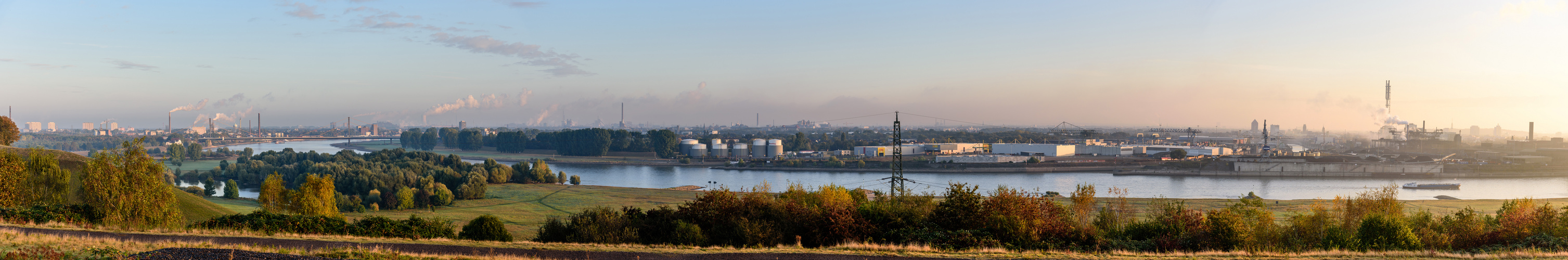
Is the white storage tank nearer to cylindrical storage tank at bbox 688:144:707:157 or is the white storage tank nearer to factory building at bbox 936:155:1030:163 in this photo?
cylindrical storage tank at bbox 688:144:707:157

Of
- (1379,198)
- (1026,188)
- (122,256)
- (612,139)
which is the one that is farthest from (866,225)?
(612,139)

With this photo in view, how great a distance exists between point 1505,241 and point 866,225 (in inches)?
334

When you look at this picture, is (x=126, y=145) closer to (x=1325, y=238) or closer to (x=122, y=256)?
(x=122, y=256)

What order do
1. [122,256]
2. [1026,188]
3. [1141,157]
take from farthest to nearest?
[1141,157]
[1026,188]
[122,256]

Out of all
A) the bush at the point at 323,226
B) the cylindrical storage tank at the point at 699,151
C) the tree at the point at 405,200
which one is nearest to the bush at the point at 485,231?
the bush at the point at 323,226

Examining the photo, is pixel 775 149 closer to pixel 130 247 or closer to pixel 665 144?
pixel 665 144

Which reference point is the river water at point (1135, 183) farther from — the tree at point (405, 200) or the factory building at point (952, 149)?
the tree at point (405, 200)

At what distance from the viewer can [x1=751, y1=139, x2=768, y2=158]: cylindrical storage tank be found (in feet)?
207

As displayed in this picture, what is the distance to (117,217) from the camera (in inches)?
402

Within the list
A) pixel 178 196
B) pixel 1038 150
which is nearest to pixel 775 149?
pixel 1038 150

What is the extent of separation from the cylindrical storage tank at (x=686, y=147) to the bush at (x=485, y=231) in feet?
171

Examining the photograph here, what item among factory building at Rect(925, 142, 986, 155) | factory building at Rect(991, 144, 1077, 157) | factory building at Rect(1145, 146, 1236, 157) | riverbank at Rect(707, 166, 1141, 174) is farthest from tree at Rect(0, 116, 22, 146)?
factory building at Rect(1145, 146, 1236, 157)

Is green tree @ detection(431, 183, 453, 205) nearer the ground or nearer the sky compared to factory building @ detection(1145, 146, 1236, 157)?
nearer the ground

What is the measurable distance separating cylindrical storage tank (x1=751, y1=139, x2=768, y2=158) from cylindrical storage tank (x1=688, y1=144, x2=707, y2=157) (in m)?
3.88
